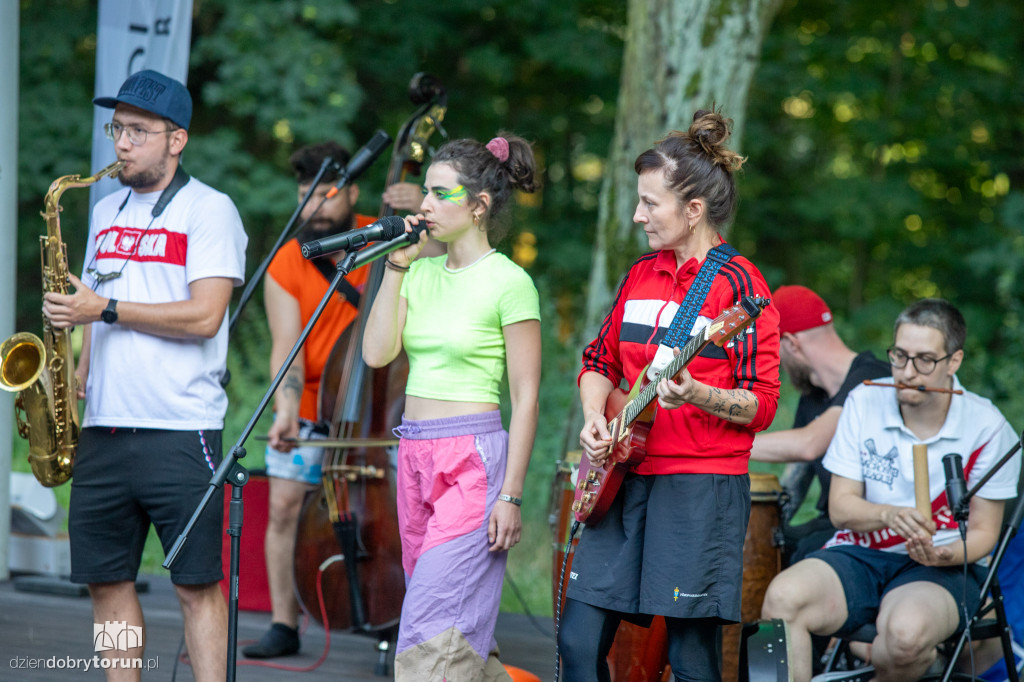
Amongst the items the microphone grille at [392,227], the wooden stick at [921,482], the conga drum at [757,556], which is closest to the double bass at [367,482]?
the microphone grille at [392,227]

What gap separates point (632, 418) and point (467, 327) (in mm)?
619

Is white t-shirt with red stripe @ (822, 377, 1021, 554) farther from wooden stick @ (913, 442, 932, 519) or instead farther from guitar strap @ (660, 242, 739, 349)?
guitar strap @ (660, 242, 739, 349)

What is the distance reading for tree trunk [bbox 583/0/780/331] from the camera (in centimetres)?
514

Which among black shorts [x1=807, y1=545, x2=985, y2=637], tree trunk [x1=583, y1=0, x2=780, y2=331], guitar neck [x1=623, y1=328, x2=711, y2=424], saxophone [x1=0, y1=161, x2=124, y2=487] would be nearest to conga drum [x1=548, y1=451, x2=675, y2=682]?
black shorts [x1=807, y1=545, x2=985, y2=637]

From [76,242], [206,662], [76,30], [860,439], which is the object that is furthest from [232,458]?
[76,242]

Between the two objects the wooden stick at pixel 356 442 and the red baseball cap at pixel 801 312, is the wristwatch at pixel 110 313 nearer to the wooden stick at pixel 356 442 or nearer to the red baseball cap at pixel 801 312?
the wooden stick at pixel 356 442

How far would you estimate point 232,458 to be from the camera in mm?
2463

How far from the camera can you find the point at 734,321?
227 cm

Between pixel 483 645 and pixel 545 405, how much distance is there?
206 inches

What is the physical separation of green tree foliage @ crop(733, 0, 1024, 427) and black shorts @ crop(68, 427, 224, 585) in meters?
6.97

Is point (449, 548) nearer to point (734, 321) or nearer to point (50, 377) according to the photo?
point (734, 321)

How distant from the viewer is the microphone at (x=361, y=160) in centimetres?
371

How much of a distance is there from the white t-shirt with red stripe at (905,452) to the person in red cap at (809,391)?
254 mm

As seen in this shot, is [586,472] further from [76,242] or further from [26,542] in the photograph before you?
[76,242]
